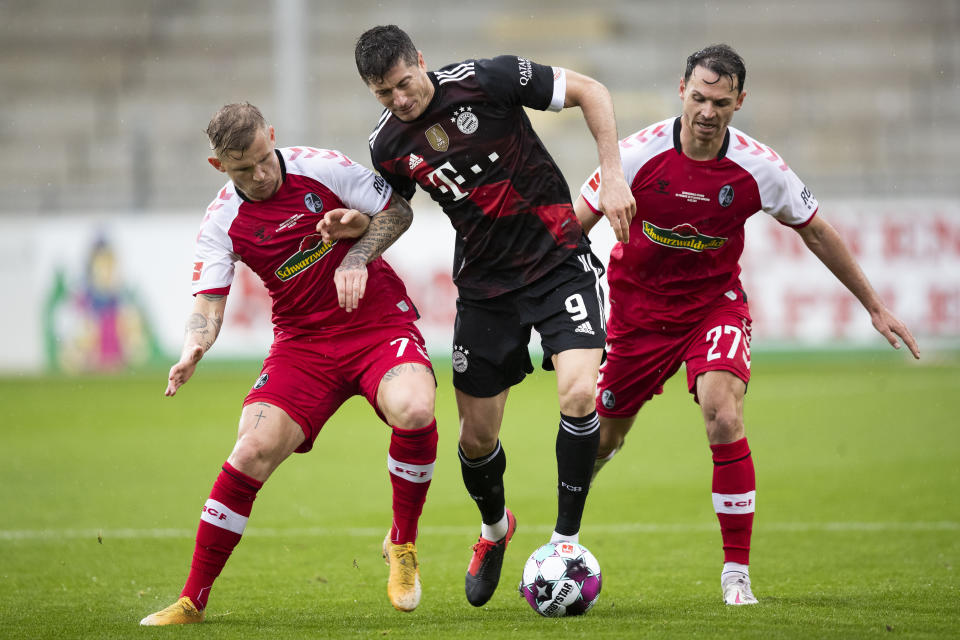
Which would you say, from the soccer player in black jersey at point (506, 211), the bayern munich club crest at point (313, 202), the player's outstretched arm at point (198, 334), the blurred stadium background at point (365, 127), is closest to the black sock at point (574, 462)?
the soccer player in black jersey at point (506, 211)

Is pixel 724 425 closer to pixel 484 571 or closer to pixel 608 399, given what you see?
pixel 608 399

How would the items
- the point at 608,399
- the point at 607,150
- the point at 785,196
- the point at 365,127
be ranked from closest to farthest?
the point at 607,150
the point at 785,196
the point at 608,399
the point at 365,127

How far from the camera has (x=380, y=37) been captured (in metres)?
4.93

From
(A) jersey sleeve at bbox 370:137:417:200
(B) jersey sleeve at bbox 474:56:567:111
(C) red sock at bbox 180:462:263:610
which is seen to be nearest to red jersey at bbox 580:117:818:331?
(B) jersey sleeve at bbox 474:56:567:111

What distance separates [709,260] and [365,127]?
18173 millimetres

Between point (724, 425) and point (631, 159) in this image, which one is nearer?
point (724, 425)

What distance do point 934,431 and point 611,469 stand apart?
Result: 3581 mm

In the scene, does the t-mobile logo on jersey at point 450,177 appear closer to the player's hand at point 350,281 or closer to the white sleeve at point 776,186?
the player's hand at point 350,281

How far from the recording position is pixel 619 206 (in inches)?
191

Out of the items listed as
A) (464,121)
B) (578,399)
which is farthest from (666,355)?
(464,121)

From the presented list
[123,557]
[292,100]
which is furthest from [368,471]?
[292,100]

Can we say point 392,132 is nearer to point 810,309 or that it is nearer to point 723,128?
point 723,128

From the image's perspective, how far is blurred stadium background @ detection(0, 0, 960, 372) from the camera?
1734cm

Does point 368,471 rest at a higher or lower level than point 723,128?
lower
